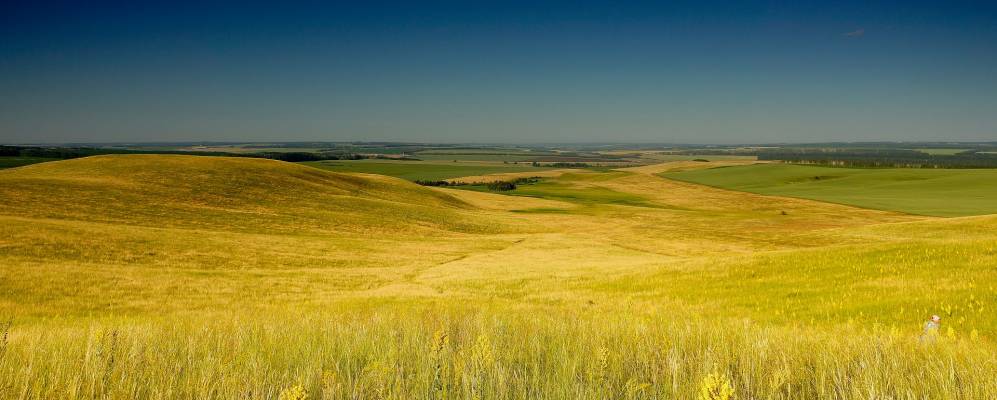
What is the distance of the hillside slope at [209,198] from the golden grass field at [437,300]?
41cm

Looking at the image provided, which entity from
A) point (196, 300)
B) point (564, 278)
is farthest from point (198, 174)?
point (564, 278)

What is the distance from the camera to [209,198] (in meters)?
55.2

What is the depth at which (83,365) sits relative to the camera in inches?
175

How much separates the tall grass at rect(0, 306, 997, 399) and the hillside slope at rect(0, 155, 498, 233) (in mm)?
44479

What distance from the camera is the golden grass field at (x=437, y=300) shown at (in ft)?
13.6

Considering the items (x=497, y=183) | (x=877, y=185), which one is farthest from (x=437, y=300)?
(x=877, y=185)

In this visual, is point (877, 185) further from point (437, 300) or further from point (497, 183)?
point (437, 300)

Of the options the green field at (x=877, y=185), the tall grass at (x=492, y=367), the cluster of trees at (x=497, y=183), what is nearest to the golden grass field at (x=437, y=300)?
the tall grass at (x=492, y=367)

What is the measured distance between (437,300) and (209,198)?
4743 centimetres

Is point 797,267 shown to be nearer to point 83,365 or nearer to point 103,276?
point 83,365

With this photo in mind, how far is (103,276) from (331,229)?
87.7 ft

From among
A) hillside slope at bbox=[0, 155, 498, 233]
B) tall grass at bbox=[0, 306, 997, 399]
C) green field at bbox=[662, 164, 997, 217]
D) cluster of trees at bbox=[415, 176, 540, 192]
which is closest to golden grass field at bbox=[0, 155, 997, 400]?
tall grass at bbox=[0, 306, 997, 399]

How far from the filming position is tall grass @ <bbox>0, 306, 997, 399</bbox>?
3844 millimetres

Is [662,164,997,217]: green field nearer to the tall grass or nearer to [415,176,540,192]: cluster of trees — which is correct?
[415,176,540,192]: cluster of trees
